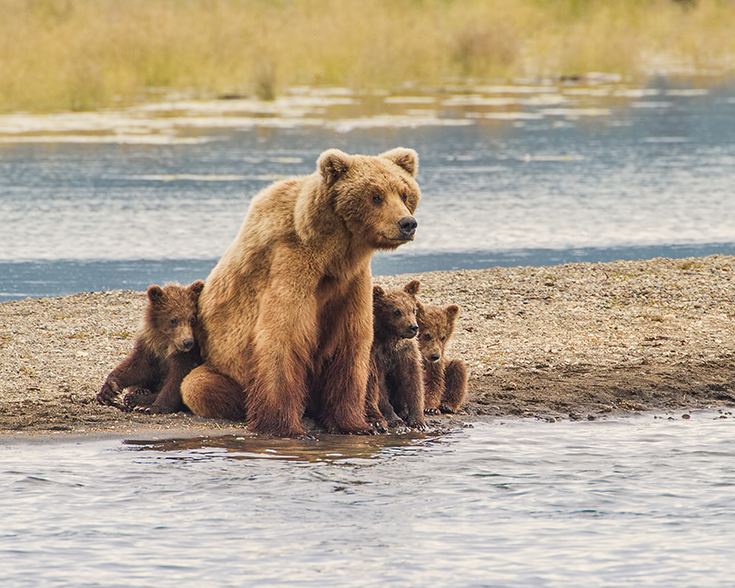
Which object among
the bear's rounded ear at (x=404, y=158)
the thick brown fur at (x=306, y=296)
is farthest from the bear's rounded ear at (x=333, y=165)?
the bear's rounded ear at (x=404, y=158)

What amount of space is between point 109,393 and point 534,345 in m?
3.55

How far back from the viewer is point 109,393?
23.4 ft

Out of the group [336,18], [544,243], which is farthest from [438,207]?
[336,18]

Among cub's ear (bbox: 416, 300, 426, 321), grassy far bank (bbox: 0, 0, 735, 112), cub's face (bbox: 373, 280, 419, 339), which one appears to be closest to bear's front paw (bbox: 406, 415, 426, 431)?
cub's face (bbox: 373, 280, 419, 339)

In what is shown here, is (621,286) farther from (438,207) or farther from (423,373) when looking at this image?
(438,207)

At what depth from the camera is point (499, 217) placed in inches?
658

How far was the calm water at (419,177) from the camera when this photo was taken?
14.2m

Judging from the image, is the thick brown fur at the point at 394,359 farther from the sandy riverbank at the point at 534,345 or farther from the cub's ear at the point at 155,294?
the cub's ear at the point at 155,294

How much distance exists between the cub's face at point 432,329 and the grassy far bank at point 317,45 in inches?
939

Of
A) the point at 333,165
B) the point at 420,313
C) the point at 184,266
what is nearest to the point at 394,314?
the point at 420,313

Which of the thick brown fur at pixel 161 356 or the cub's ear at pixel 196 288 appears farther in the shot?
the cub's ear at pixel 196 288

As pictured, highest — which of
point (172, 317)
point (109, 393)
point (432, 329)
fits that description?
point (172, 317)

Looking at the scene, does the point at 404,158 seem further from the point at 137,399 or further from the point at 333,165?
the point at 137,399

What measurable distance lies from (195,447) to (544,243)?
915 centimetres
